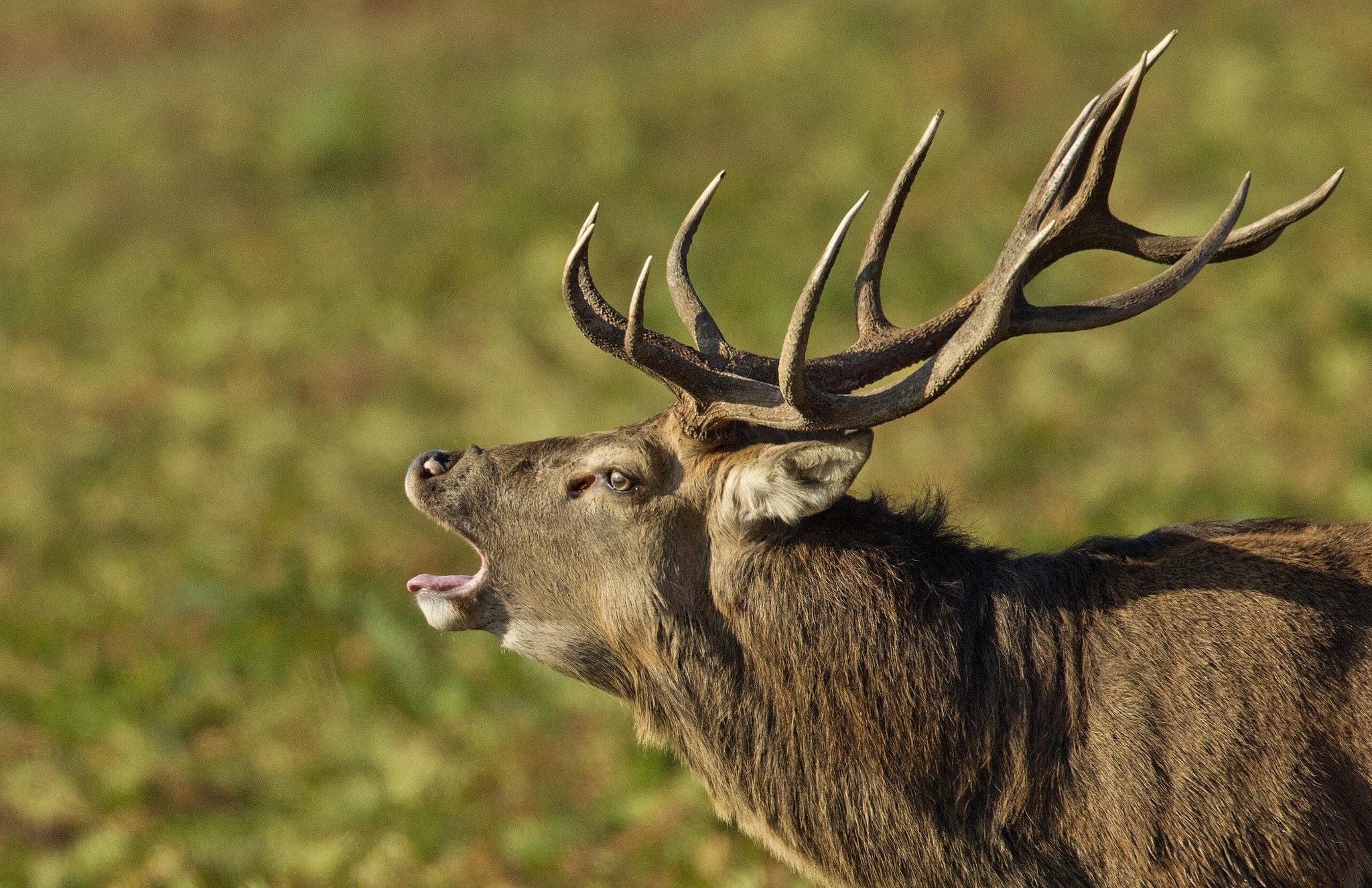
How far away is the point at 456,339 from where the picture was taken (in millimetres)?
14469

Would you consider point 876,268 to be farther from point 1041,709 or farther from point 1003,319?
point 1041,709

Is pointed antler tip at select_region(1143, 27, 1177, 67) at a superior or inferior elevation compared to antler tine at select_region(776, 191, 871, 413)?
superior

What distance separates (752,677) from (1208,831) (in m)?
1.44

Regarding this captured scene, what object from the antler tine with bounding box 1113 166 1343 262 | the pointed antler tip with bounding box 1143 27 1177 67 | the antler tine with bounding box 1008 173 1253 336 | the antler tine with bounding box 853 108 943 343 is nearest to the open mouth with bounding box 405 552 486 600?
the antler tine with bounding box 853 108 943 343

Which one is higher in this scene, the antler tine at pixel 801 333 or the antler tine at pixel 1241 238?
the antler tine at pixel 1241 238

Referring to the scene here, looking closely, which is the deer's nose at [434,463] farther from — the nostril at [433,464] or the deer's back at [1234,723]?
the deer's back at [1234,723]

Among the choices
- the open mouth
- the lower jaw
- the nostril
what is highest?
the nostril

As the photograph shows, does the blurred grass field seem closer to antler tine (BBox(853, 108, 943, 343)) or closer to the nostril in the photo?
antler tine (BBox(853, 108, 943, 343))

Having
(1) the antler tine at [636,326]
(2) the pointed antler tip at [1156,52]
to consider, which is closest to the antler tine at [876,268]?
(2) the pointed antler tip at [1156,52]

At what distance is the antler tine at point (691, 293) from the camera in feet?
16.3

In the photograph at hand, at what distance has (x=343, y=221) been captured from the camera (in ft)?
55.3

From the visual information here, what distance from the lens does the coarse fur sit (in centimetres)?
439

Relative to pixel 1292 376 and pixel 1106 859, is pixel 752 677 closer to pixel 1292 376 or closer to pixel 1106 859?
pixel 1106 859

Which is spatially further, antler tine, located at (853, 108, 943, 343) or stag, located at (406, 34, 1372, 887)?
antler tine, located at (853, 108, 943, 343)
